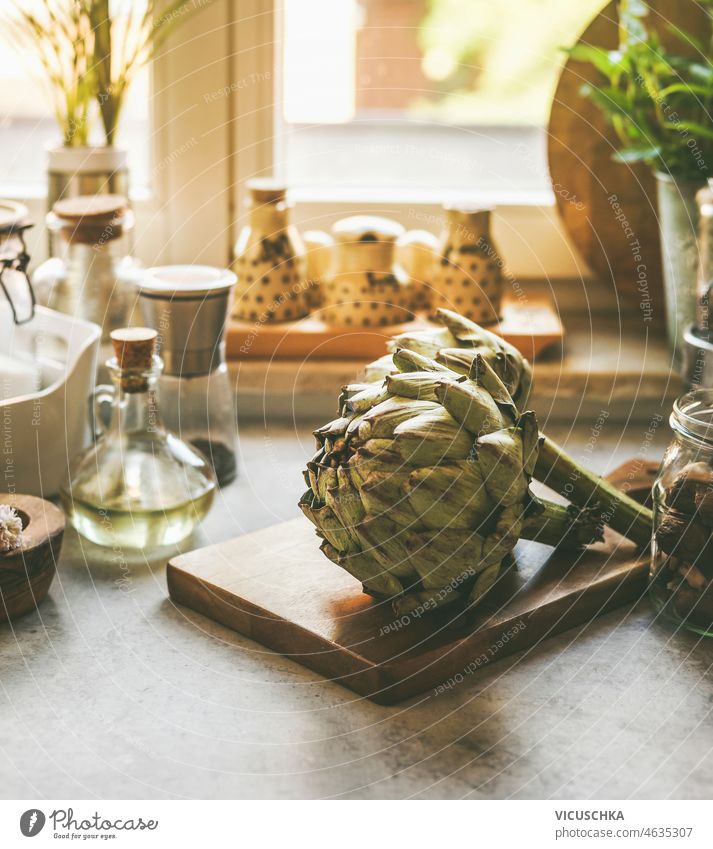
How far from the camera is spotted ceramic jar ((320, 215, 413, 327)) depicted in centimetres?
112

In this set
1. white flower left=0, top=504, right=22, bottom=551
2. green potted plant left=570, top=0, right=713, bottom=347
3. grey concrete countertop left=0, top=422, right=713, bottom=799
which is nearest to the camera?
grey concrete countertop left=0, top=422, right=713, bottom=799

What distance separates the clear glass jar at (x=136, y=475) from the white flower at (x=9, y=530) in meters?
0.10

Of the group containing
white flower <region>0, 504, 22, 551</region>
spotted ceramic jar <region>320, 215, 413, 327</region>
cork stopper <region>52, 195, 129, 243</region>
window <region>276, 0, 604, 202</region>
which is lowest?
white flower <region>0, 504, 22, 551</region>

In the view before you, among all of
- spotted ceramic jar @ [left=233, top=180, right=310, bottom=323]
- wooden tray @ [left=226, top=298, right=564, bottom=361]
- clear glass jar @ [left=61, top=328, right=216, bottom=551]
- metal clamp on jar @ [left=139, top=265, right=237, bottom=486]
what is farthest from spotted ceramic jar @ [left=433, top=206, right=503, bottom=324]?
clear glass jar @ [left=61, top=328, right=216, bottom=551]

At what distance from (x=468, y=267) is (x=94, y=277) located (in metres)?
0.36

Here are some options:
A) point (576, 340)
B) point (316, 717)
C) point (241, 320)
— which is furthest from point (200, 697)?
point (576, 340)

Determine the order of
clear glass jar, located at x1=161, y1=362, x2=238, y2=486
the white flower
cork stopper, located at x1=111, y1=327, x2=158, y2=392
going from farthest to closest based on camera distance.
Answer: clear glass jar, located at x1=161, y1=362, x2=238, y2=486 → cork stopper, located at x1=111, y1=327, x2=158, y2=392 → the white flower

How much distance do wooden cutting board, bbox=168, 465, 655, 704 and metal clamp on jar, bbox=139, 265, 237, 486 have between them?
0.16 m

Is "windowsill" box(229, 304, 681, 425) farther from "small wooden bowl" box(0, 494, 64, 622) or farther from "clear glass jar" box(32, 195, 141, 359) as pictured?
"small wooden bowl" box(0, 494, 64, 622)

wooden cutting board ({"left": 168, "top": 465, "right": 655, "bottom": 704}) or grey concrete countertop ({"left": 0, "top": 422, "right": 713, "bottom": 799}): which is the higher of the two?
wooden cutting board ({"left": 168, "top": 465, "right": 655, "bottom": 704})

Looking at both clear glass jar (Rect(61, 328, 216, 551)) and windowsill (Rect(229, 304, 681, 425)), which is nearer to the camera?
clear glass jar (Rect(61, 328, 216, 551))

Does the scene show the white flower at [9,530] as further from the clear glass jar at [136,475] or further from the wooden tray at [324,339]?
the wooden tray at [324,339]

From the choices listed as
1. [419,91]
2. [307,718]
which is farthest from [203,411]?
[419,91]

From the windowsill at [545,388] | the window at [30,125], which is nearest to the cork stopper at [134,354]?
the windowsill at [545,388]
